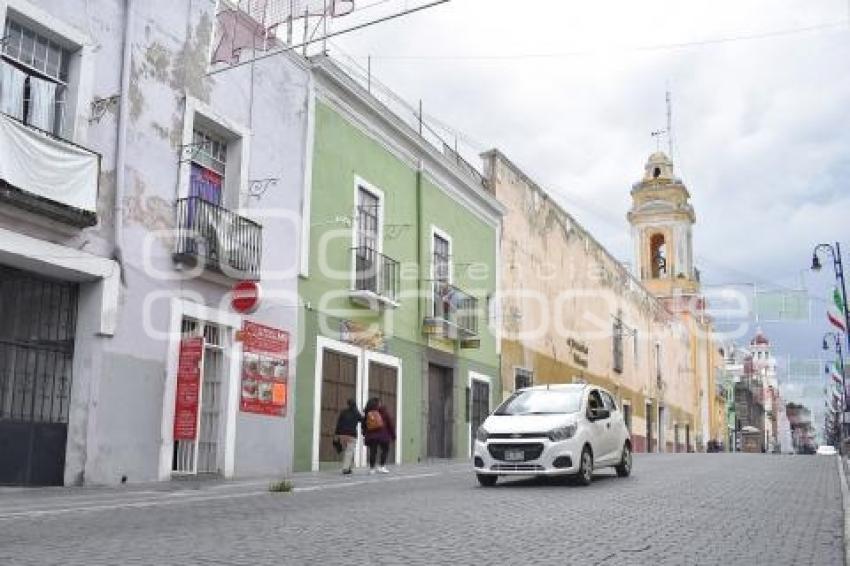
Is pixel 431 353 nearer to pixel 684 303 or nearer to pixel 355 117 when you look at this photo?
pixel 355 117

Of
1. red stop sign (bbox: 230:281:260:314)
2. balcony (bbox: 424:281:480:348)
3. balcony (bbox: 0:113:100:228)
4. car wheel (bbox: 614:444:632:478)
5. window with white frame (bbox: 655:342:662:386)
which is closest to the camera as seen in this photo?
balcony (bbox: 0:113:100:228)

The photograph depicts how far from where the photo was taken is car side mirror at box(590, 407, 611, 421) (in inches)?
565

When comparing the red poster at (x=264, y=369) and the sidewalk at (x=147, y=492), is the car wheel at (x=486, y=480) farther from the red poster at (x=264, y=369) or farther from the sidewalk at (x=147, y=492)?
the red poster at (x=264, y=369)

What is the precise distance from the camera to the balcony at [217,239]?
15.2 meters

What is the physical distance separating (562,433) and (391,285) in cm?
953

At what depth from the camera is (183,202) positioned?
50.5ft

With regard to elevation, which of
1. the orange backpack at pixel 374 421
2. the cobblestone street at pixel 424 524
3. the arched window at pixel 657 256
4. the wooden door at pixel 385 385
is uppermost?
the arched window at pixel 657 256

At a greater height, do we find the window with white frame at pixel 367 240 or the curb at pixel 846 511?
the window with white frame at pixel 367 240

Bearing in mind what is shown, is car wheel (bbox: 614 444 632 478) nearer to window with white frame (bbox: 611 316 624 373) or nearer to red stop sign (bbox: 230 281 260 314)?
red stop sign (bbox: 230 281 260 314)

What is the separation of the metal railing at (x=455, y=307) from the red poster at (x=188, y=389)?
9932mm

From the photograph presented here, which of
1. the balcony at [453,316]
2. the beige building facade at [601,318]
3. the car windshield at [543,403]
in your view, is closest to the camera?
the car windshield at [543,403]

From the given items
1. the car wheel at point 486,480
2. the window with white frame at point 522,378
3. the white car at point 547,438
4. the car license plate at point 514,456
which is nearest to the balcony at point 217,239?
the white car at point 547,438

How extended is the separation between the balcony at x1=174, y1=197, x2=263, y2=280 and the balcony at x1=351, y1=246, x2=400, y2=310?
12.8ft

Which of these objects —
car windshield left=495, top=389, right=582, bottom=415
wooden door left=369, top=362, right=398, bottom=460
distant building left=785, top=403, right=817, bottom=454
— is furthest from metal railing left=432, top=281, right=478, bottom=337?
distant building left=785, top=403, right=817, bottom=454
